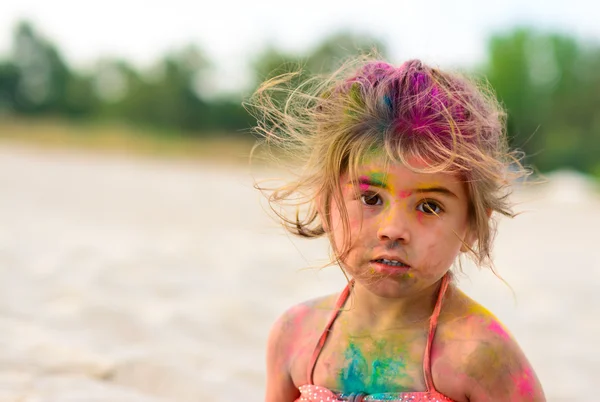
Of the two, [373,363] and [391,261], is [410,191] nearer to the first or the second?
[391,261]

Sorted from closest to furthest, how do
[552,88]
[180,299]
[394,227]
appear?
[394,227], [180,299], [552,88]

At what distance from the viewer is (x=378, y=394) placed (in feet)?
6.30

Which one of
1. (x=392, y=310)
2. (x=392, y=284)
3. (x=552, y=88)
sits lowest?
(x=552, y=88)

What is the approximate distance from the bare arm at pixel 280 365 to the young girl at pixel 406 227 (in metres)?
0.04

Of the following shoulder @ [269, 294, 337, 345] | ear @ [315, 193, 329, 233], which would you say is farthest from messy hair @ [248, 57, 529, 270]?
shoulder @ [269, 294, 337, 345]

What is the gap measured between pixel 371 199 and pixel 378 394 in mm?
482

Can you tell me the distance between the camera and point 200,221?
359 inches

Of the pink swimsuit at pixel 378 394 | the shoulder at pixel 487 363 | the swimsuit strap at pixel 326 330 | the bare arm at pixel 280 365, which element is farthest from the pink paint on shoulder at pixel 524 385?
the bare arm at pixel 280 365

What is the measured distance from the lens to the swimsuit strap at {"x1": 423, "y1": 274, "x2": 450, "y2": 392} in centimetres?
188

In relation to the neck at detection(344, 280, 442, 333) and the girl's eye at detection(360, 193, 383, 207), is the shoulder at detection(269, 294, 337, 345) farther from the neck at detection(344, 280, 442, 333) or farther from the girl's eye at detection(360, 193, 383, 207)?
the girl's eye at detection(360, 193, 383, 207)

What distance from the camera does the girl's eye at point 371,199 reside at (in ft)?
6.23

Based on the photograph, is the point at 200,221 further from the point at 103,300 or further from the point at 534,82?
the point at 534,82

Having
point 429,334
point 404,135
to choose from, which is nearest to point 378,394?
point 429,334

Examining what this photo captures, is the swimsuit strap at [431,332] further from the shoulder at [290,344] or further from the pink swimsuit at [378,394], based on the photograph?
the shoulder at [290,344]
